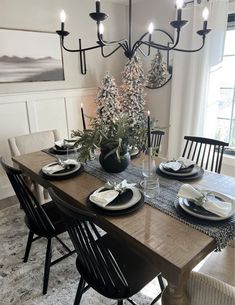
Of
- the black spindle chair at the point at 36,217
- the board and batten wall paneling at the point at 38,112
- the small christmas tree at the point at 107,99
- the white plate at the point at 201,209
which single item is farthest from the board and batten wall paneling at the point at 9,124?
the white plate at the point at 201,209

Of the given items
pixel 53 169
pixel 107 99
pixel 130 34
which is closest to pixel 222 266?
pixel 53 169

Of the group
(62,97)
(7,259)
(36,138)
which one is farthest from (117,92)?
(7,259)

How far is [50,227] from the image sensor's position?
1.74m

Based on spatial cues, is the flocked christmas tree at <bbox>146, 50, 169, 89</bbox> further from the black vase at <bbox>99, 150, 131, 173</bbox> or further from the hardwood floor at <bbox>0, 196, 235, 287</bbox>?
the hardwood floor at <bbox>0, 196, 235, 287</bbox>

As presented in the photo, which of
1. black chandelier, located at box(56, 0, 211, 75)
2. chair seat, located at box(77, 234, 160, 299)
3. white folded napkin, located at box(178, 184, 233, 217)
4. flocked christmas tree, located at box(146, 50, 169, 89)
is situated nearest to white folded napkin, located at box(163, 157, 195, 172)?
white folded napkin, located at box(178, 184, 233, 217)

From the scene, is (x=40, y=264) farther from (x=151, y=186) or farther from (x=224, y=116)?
(x=224, y=116)

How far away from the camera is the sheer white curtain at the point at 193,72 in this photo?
264 cm

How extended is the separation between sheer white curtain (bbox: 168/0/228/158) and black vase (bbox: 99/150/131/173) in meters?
1.59

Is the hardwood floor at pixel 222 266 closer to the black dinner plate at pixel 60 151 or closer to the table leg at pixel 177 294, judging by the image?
the table leg at pixel 177 294

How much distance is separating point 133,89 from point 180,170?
1.81 m

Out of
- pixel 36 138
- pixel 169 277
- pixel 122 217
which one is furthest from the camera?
pixel 36 138

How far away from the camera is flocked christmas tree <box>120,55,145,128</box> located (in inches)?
128

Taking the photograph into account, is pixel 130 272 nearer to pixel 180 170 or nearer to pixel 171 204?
pixel 171 204

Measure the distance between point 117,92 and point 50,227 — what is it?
214 centimetres
